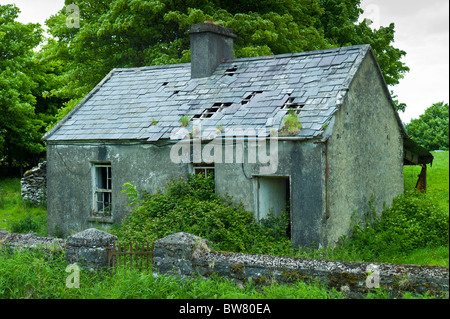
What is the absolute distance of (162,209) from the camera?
12.0 meters

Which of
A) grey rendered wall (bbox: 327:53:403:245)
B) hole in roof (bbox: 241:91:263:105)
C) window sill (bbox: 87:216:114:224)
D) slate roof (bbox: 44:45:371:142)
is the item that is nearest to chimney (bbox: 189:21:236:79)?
slate roof (bbox: 44:45:371:142)

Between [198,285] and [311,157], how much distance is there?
479 cm

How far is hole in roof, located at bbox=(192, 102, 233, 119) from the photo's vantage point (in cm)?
1312

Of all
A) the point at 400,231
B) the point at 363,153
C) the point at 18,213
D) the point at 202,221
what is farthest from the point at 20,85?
the point at 400,231

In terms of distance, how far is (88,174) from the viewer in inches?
566

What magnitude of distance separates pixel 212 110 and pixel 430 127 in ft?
117

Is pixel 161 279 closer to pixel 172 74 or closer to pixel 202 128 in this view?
pixel 202 128

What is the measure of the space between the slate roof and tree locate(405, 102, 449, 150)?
30604mm

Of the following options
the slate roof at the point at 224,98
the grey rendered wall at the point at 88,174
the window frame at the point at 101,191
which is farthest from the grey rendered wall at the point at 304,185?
the window frame at the point at 101,191

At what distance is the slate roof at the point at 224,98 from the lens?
12.1 metres

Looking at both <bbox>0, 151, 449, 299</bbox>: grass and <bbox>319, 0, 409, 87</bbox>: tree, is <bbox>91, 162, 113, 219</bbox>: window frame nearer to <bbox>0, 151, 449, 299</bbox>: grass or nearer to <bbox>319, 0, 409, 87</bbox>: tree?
<bbox>0, 151, 449, 299</bbox>: grass

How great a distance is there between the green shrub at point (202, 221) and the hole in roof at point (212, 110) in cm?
167

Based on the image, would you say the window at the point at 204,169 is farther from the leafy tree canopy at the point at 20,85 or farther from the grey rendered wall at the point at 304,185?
Result: the leafy tree canopy at the point at 20,85
